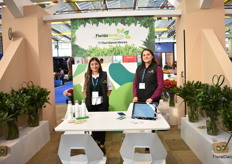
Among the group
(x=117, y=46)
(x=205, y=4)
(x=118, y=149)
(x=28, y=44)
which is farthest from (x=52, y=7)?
(x=118, y=149)

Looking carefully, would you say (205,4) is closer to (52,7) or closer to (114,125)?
(114,125)

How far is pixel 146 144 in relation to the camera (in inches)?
71.1

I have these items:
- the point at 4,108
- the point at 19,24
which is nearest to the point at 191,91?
the point at 4,108

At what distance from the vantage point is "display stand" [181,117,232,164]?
2.38 m

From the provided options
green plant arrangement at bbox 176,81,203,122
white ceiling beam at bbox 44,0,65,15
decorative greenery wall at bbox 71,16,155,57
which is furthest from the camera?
white ceiling beam at bbox 44,0,65,15

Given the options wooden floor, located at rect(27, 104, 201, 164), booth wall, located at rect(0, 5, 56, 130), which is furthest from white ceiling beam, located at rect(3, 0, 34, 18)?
wooden floor, located at rect(27, 104, 201, 164)

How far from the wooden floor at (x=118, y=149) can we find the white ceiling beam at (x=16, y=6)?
250 cm

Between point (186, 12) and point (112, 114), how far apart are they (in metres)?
2.60

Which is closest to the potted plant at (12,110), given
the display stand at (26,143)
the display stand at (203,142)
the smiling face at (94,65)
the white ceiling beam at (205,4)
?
the display stand at (26,143)

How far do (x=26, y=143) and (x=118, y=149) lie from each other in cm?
143

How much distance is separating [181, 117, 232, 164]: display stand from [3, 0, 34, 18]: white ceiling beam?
12.0 feet

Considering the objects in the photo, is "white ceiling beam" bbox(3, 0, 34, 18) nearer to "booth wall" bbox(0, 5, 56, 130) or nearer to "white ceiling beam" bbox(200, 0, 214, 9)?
"booth wall" bbox(0, 5, 56, 130)

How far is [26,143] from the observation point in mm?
3098

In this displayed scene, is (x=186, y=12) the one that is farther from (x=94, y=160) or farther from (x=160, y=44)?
(x=160, y=44)
